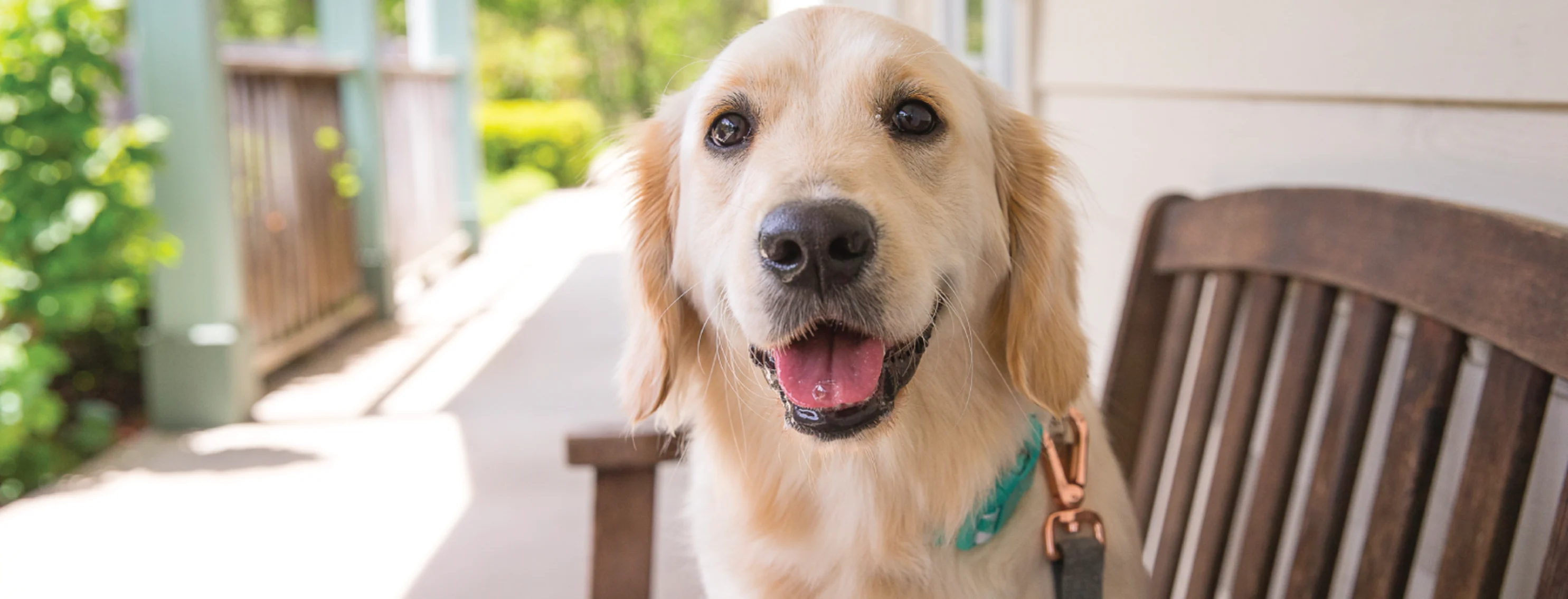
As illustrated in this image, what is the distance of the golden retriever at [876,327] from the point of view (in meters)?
1.48

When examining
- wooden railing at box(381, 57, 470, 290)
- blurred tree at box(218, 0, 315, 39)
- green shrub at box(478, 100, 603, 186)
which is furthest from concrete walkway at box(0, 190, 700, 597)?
blurred tree at box(218, 0, 315, 39)

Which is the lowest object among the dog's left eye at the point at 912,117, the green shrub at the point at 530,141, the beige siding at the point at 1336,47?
the green shrub at the point at 530,141

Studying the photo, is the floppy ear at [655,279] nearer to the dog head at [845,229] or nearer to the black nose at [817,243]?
the dog head at [845,229]

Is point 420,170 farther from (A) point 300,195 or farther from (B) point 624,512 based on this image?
(B) point 624,512

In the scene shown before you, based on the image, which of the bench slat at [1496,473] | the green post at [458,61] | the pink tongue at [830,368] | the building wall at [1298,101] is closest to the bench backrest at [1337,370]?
the bench slat at [1496,473]

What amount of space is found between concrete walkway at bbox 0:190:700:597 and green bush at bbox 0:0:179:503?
27 centimetres

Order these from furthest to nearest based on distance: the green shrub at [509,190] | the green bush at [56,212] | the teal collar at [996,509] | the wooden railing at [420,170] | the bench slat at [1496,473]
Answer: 1. the green shrub at [509,190]
2. the wooden railing at [420,170]
3. the green bush at [56,212]
4. the teal collar at [996,509]
5. the bench slat at [1496,473]

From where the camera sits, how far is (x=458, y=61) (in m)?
10.5

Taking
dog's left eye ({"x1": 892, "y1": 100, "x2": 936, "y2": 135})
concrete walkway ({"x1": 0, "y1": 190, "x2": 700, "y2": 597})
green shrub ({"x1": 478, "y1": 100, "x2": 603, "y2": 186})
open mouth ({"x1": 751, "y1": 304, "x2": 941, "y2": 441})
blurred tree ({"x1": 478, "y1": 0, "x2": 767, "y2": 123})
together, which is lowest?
concrete walkway ({"x1": 0, "y1": 190, "x2": 700, "y2": 597})

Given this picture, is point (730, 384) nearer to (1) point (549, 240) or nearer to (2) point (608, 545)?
(2) point (608, 545)

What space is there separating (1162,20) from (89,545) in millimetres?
3775

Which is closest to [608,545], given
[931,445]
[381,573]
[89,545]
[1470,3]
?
[931,445]

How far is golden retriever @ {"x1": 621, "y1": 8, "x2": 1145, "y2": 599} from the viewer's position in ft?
4.86

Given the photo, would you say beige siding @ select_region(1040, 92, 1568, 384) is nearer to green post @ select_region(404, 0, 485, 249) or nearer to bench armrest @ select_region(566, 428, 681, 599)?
bench armrest @ select_region(566, 428, 681, 599)
